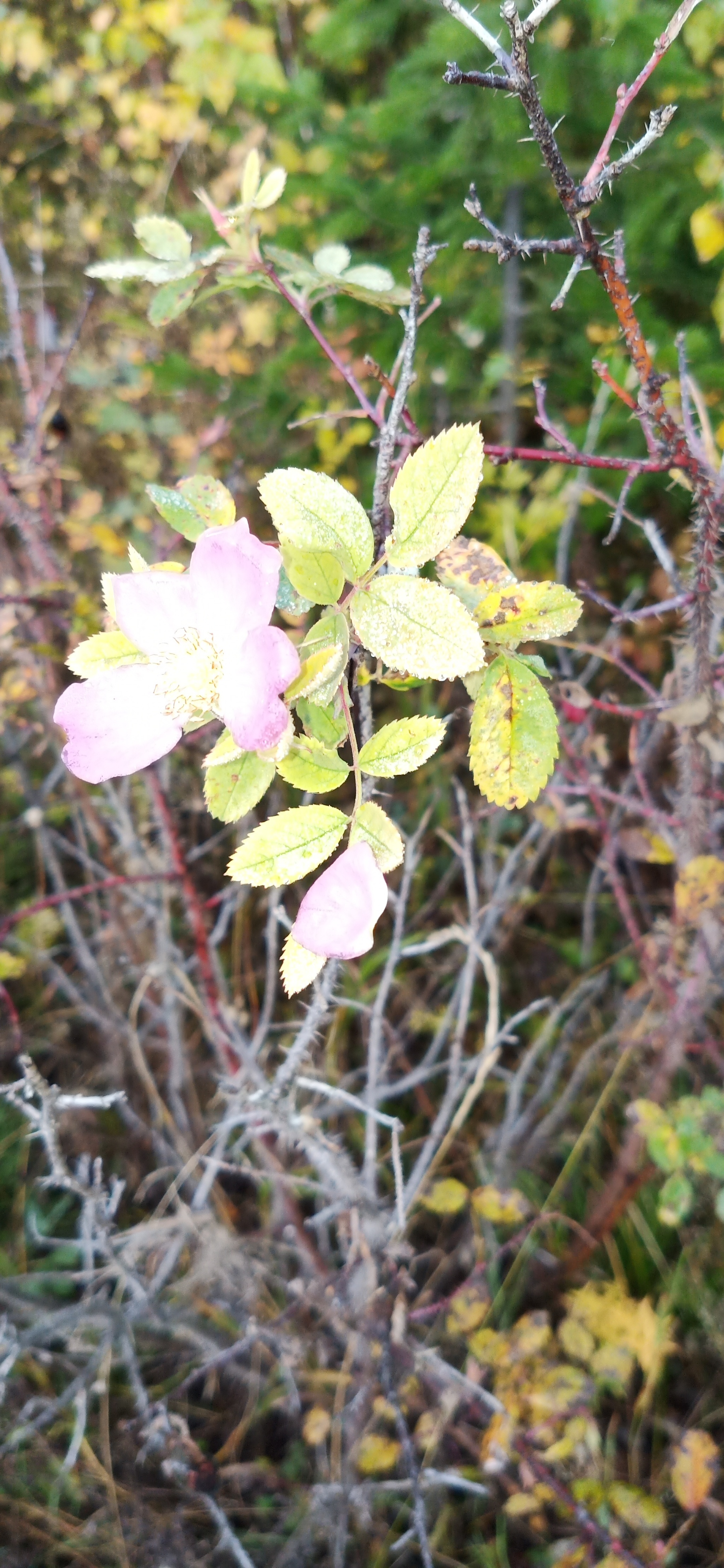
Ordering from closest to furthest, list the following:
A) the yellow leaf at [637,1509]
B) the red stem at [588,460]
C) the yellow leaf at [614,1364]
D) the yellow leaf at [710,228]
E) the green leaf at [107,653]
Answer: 1. the green leaf at [107,653]
2. the red stem at [588,460]
3. the yellow leaf at [710,228]
4. the yellow leaf at [637,1509]
5. the yellow leaf at [614,1364]

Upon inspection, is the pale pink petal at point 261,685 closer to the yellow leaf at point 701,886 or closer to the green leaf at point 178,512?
the green leaf at point 178,512

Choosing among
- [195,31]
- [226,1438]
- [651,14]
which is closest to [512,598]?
[651,14]

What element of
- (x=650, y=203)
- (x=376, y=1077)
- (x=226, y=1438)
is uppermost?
(x=650, y=203)

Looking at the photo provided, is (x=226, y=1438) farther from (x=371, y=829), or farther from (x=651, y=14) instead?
(x=651, y=14)

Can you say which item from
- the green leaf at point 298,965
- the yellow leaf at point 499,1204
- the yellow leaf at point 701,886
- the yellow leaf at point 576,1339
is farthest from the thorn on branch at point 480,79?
the yellow leaf at point 576,1339

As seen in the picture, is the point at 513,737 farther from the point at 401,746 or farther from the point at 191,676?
the point at 191,676

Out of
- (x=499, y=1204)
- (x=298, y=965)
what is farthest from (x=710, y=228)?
(x=499, y=1204)
